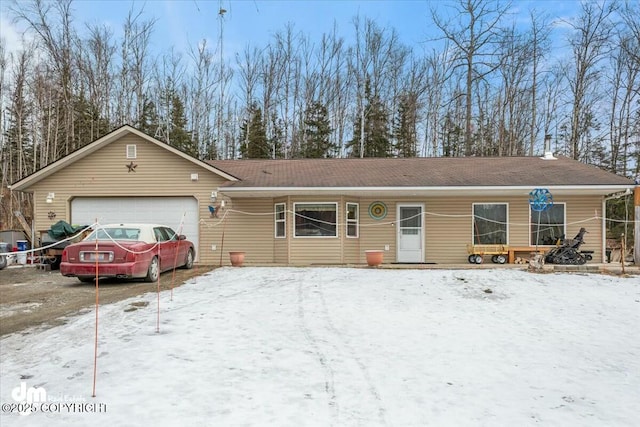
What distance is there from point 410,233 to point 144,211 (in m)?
8.98

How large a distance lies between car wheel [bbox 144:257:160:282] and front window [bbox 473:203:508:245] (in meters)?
→ 10.0

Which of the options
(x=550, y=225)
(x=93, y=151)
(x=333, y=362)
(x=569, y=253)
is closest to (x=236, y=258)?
(x=93, y=151)

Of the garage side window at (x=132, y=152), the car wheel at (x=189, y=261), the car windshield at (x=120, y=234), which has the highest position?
the garage side window at (x=132, y=152)

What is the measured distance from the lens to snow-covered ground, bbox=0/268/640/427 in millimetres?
3447

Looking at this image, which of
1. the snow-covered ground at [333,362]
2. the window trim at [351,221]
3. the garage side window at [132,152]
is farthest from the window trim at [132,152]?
the snow-covered ground at [333,362]

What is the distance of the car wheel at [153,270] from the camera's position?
31.0ft

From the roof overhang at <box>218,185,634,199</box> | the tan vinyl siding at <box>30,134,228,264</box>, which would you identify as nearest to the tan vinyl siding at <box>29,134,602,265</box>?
the tan vinyl siding at <box>30,134,228,264</box>

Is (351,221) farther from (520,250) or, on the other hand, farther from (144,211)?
(144,211)

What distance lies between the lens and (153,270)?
961cm

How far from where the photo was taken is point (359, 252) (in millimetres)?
14266

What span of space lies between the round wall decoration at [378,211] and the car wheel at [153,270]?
7.23 metres

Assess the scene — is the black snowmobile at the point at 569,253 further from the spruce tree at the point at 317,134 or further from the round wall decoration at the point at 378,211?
the spruce tree at the point at 317,134

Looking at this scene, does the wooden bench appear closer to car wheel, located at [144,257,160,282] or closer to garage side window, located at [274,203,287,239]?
garage side window, located at [274,203,287,239]

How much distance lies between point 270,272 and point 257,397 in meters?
7.71
